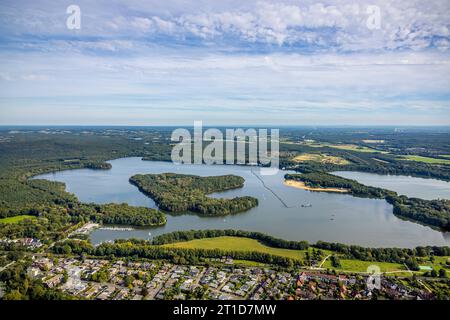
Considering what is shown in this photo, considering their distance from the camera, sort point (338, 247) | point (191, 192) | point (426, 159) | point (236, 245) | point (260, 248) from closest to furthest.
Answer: point (338, 247) → point (260, 248) → point (236, 245) → point (191, 192) → point (426, 159)

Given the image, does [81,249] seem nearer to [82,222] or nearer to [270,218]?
[82,222]

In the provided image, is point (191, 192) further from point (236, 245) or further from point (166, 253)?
point (166, 253)

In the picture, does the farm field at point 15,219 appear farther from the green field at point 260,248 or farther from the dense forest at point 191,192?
the green field at point 260,248

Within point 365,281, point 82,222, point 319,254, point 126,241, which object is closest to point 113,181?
point 82,222

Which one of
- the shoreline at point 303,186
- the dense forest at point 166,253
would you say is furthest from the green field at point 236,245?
the shoreline at point 303,186

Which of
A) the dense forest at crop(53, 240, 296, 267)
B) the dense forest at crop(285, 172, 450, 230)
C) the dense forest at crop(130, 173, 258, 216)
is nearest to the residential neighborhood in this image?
the dense forest at crop(53, 240, 296, 267)

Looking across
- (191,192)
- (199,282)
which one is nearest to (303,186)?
(191,192)
